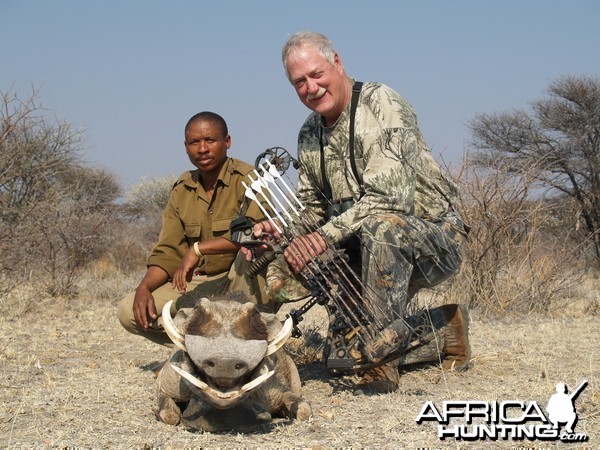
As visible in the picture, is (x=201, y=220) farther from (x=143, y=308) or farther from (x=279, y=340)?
(x=279, y=340)

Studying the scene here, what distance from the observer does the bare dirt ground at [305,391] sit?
13.3ft

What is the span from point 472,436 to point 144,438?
1.65 m

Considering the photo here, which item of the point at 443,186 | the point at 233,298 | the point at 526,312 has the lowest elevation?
the point at 526,312

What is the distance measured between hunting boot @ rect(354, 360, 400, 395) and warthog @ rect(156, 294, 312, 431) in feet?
2.22

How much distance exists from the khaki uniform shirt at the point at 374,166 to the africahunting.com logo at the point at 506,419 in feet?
4.30

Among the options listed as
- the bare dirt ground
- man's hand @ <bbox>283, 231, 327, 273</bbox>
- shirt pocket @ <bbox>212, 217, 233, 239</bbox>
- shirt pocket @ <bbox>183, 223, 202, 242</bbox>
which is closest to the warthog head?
the bare dirt ground

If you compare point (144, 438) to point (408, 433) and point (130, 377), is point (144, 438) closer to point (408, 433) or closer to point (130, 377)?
point (408, 433)

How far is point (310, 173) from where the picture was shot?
5.98m

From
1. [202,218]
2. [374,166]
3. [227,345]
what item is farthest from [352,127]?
[227,345]

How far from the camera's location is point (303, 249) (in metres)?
5.07

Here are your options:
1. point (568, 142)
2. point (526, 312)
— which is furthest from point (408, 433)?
point (568, 142)

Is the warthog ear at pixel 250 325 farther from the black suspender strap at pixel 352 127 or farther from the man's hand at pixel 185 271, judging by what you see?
the black suspender strap at pixel 352 127

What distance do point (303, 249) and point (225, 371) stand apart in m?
1.48

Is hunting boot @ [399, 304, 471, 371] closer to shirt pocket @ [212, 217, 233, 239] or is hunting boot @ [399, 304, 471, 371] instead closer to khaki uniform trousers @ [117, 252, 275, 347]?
khaki uniform trousers @ [117, 252, 275, 347]
